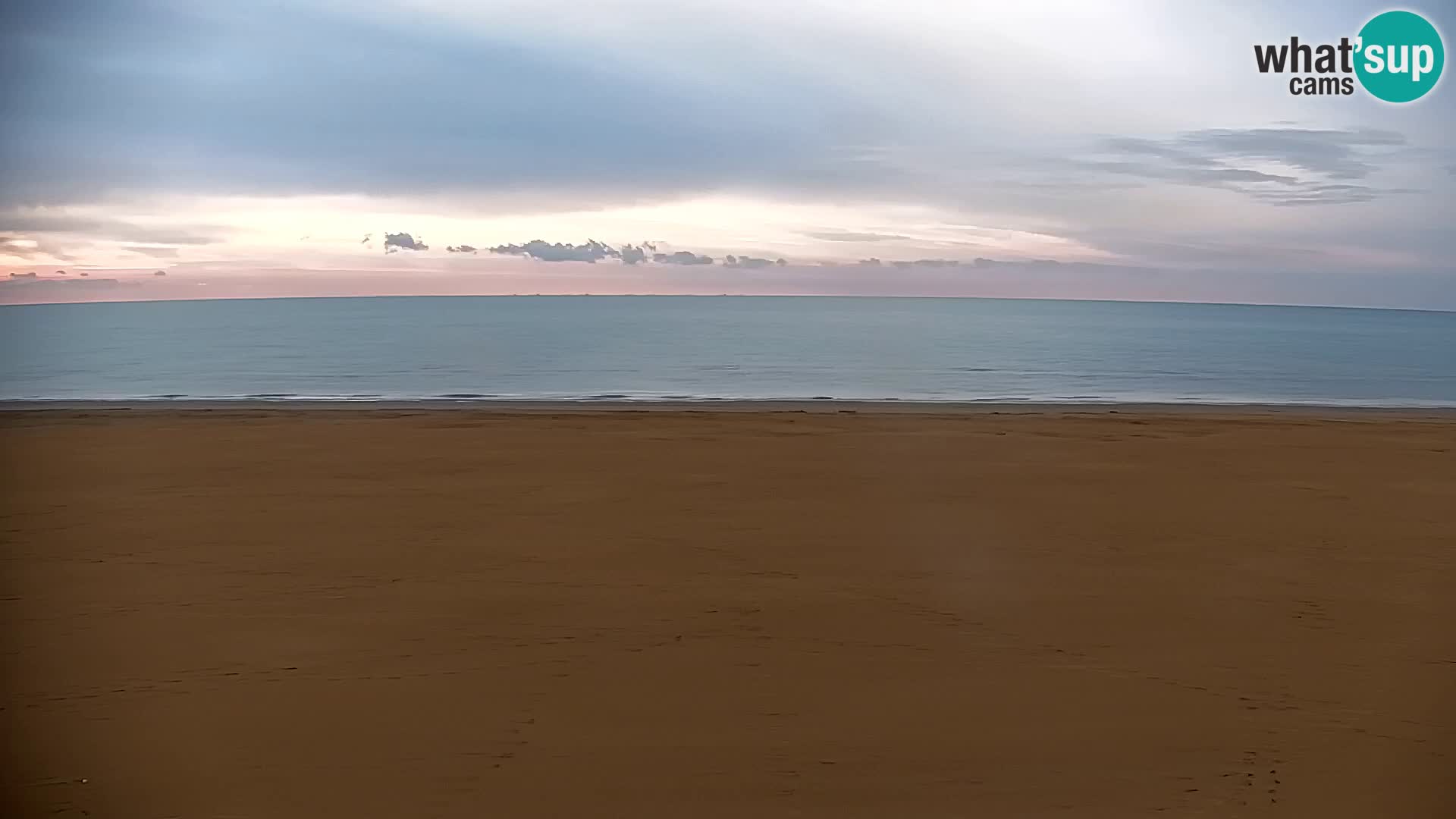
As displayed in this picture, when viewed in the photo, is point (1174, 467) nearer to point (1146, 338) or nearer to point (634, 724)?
point (634, 724)

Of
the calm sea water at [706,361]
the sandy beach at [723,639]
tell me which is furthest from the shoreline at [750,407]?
the sandy beach at [723,639]

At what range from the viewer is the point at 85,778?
8.35ft

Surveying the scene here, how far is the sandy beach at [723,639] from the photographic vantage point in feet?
8.41

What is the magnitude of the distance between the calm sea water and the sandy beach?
4.19 feet

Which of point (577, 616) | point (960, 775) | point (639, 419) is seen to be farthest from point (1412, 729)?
point (639, 419)

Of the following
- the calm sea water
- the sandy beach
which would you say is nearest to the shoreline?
the calm sea water

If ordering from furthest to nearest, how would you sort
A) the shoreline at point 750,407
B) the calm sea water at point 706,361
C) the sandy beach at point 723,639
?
1. the calm sea water at point 706,361
2. the shoreline at point 750,407
3. the sandy beach at point 723,639

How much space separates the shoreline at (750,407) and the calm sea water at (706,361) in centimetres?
68

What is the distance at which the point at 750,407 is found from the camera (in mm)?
10734

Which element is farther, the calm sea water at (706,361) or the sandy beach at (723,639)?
the calm sea water at (706,361)

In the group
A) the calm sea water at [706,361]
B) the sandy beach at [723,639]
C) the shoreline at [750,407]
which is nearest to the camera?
the sandy beach at [723,639]

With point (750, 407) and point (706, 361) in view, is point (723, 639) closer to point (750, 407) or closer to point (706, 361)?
point (750, 407)

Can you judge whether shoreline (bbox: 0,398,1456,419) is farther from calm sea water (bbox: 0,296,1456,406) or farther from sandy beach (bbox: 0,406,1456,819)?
sandy beach (bbox: 0,406,1456,819)

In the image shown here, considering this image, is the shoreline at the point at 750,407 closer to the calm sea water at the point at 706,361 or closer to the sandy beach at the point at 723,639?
the calm sea water at the point at 706,361
